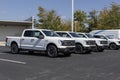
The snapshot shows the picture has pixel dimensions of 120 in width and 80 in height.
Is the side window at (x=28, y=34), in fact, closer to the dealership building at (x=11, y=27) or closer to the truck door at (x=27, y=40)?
the truck door at (x=27, y=40)

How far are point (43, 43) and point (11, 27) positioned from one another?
37.1 meters

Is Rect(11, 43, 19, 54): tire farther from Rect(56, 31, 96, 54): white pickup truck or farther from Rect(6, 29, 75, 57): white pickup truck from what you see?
Rect(56, 31, 96, 54): white pickup truck

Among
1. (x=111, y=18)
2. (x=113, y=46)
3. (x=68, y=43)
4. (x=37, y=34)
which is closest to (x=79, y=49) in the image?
(x=68, y=43)

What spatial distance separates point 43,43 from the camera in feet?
64.0

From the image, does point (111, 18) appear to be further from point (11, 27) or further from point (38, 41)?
point (38, 41)

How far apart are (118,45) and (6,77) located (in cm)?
2151

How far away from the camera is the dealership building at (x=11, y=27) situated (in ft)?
176

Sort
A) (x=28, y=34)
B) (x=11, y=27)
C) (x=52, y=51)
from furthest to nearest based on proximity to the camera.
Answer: (x=11, y=27)
(x=28, y=34)
(x=52, y=51)

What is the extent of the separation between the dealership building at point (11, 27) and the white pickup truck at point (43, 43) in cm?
3163

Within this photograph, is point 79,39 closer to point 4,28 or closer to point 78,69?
point 78,69

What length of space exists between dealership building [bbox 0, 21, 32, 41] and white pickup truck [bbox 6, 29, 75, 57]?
31.6 meters

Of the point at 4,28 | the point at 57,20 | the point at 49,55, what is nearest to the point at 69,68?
the point at 49,55

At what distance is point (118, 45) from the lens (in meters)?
31.0

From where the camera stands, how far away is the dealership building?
176ft
